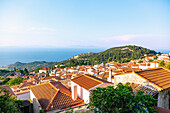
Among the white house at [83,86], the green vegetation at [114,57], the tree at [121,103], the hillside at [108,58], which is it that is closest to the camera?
the tree at [121,103]

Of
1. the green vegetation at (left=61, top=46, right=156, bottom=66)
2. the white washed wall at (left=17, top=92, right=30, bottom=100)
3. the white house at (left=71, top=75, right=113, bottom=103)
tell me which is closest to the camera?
the white house at (left=71, top=75, right=113, bottom=103)

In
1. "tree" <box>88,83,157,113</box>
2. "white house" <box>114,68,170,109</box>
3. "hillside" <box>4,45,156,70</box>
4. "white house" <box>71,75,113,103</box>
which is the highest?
"tree" <box>88,83,157,113</box>

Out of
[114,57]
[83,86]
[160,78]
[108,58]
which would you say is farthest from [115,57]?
[83,86]

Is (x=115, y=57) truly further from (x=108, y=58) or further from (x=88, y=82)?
(x=88, y=82)

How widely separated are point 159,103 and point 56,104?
6.92m

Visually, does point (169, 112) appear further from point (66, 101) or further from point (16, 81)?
point (16, 81)

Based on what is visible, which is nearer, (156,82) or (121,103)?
(121,103)

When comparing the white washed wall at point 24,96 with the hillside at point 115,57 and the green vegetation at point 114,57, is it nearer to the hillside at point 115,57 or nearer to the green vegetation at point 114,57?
the green vegetation at point 114,57

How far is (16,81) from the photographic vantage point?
36438 millimetres

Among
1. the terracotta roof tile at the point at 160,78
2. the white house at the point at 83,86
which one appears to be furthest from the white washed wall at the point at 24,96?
the terracotta roof tile at the point at 160,78

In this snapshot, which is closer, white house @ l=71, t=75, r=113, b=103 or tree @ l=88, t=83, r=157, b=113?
tree @ l=88, t=83, r=157, b=113

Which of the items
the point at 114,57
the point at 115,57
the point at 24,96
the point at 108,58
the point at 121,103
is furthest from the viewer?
the point at 108,58

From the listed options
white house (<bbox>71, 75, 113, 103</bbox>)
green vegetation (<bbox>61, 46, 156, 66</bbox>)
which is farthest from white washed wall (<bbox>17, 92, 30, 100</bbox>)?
green vegetation (<bbox>61, 46, 156, 66</bbox>)

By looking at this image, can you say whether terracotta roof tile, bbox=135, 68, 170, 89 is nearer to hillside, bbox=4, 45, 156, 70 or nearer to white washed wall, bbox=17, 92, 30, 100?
white washed wall, bbox=17, 92, 30, 100
